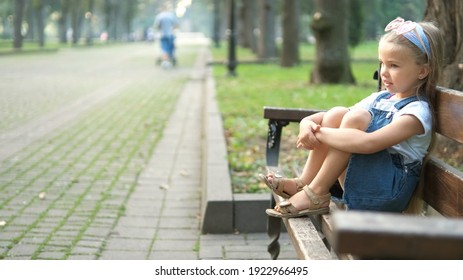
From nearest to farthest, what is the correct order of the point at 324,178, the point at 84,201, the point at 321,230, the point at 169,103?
1. the point at 324,178
2. the point at 321,230
3. the point at 84,201
4. the point at 169,103

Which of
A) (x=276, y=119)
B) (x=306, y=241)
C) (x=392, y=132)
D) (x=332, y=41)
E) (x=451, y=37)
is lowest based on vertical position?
(x=306, y=241)

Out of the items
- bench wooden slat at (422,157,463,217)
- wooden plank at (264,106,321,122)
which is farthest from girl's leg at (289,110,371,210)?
wooden plank at (264,106,321,122)

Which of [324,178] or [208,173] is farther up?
[324,178]

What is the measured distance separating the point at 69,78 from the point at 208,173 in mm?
13109

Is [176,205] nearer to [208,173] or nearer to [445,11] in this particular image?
[208,173]

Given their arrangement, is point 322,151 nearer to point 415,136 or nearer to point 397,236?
point 415,136

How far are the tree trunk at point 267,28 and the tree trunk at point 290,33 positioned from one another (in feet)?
10.9

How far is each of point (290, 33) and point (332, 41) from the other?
6.33 meters

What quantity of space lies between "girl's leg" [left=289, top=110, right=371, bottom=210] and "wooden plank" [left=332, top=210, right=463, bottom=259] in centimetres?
139

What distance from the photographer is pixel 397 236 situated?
3.80 feet

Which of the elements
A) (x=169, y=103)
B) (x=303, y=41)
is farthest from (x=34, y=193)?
(x=303, y=41)

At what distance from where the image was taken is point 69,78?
56.8 feet

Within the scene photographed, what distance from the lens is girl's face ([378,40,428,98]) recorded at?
2.53m

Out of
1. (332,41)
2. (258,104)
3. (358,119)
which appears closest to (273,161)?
(358,119)
